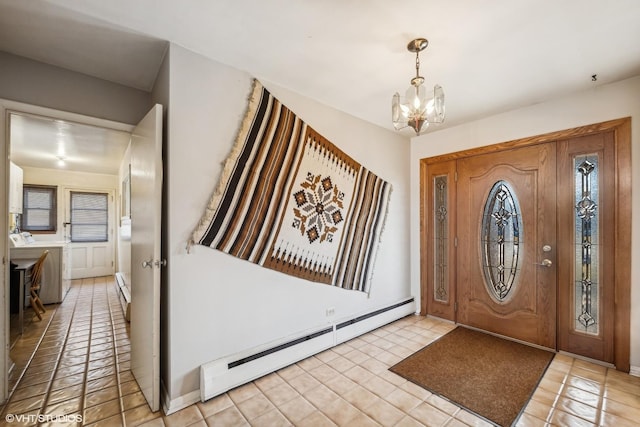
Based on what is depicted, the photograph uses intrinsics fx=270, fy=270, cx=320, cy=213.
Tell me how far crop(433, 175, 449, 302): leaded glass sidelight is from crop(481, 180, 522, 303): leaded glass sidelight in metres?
0.46

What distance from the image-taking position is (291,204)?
95.7 inches

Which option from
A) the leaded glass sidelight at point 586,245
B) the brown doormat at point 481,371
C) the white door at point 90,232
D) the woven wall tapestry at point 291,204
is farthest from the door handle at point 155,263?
the white door at point 90,232

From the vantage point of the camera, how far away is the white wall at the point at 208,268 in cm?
186

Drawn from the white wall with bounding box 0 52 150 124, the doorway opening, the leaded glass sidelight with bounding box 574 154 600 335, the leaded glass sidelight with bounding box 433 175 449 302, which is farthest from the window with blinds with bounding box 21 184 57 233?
the leaded glass sidelight with bounding box 574 154 600 335

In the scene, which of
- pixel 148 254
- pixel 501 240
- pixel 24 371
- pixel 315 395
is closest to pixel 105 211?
pixel 24 371

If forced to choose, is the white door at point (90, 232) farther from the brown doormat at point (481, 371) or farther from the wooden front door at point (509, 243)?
the wooden front door at point (509, 243)

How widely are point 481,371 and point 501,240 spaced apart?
1.41m

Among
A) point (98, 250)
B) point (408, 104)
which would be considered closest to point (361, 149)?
point (408, 104)

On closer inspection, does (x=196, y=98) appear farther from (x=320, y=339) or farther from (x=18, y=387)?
(x=18, y=387)

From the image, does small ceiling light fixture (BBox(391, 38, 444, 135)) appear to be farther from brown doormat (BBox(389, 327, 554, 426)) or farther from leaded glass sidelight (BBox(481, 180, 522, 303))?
brown doormat (BBox(389, 327, 554, 426))

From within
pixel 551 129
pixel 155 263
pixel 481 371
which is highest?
pixel 551 129

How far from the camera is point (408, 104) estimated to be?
1.84 m

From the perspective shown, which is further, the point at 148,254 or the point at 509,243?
the point at 509,243

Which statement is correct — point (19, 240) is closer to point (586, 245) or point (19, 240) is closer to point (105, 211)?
point (105, 211)
